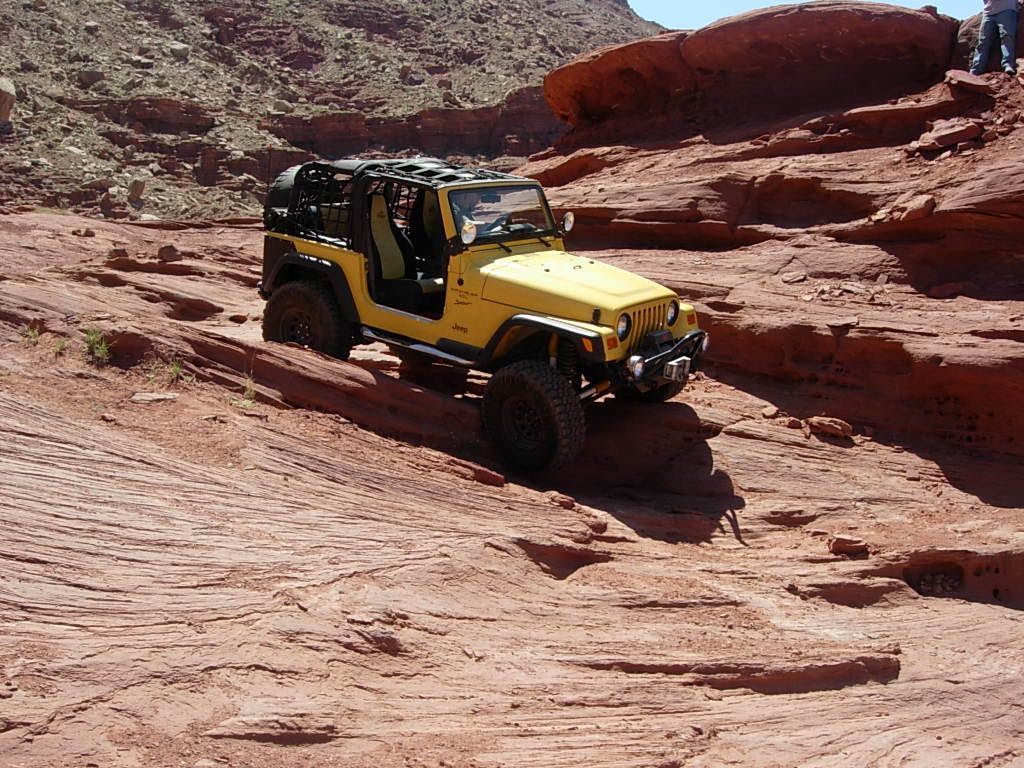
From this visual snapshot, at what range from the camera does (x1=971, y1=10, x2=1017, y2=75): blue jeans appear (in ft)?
38.9

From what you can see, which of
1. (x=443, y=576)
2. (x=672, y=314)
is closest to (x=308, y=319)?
(x=672, y=314)

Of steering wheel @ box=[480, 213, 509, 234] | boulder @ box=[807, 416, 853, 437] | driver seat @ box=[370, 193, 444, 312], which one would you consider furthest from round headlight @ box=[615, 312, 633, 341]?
boulder @ box=[807, 416, 853, 437]

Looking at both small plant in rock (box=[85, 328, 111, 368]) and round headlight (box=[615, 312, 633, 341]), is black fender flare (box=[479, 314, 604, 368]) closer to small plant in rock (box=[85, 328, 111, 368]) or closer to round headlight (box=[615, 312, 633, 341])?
round headlight (box=[615, 312, 633, 341])

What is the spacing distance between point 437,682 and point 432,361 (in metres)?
4.64

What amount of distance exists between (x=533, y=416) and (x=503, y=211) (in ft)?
6.47

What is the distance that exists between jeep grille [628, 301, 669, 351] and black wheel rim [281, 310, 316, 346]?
9.84 feet

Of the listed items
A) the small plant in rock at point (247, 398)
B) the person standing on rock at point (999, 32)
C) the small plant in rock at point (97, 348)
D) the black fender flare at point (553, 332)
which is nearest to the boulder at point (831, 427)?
the black fender flare at point (553, 332)

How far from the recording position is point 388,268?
31.1ft

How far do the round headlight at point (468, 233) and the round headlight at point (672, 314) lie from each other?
166 cm

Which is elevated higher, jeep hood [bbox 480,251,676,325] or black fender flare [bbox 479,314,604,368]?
jeep hood [bbox 480,251,676,325]

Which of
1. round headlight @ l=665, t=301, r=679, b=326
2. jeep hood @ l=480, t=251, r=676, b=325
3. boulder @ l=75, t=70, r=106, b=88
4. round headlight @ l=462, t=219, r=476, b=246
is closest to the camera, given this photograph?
jeep hood @ l=480, t=251, r=676, b=325

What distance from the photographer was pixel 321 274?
978 centimetres

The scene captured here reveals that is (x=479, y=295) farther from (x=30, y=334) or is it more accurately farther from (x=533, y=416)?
(x=30, y=334)

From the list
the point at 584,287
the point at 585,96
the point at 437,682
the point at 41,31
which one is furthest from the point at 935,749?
the point at 41,31
